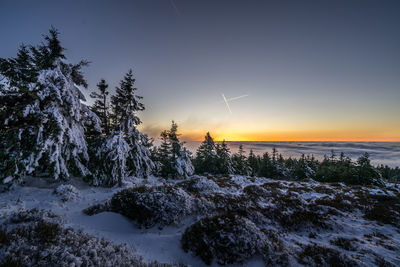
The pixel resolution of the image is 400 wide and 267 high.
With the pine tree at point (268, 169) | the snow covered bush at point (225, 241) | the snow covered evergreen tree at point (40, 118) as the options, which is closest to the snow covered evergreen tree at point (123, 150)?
the snow covered evergreen tree at point (40, 118)

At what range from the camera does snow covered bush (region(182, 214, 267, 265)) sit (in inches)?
172

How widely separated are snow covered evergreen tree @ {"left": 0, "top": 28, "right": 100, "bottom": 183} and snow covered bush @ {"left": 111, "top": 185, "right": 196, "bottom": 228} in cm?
483

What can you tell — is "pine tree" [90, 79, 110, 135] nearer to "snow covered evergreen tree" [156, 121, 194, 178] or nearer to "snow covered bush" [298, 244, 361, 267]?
"snow covered evergreen tree" [156, 121, 194, 178]

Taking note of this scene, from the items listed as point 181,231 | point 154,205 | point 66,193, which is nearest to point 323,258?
point 181,231

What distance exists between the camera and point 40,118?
26.7 feet

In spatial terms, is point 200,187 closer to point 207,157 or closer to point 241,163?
point 207,157

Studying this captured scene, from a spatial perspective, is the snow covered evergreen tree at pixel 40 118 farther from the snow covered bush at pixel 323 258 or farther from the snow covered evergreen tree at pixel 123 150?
the snow covered bush at pixel 323 258

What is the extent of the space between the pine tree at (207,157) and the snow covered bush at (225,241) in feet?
75.0

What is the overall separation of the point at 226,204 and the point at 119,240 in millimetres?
5565

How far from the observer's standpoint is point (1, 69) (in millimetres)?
9156

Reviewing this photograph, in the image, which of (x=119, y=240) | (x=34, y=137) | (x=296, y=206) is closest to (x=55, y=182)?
(x=34, y=137)

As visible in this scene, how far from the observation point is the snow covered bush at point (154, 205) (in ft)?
20.8

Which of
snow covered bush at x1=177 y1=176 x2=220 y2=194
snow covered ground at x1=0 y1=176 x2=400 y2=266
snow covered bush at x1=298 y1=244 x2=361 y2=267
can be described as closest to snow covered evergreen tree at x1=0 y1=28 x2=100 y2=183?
snow covered ground at x1=0 y1=176 x2=400 y2=266

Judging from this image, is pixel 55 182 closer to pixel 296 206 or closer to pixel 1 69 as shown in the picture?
pixel 1 69
